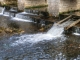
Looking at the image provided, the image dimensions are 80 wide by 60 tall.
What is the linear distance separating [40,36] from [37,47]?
8.19ft

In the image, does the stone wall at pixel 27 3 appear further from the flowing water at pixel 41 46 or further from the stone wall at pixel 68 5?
the flowing water at pixel 41 46

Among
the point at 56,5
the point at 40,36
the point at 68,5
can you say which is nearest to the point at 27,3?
the point at 68,5

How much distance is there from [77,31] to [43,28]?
10.0 ft

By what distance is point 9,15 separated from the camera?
24688 millimetres

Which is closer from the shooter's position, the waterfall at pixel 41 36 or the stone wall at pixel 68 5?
the waterfall at pixel 41 36

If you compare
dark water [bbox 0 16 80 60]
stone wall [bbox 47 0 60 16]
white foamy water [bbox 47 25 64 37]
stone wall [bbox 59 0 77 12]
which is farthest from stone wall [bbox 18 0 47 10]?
dark water [bbox 0 16 80 60]

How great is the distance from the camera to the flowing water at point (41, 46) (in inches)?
467

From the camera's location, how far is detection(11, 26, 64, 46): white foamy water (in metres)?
14.6

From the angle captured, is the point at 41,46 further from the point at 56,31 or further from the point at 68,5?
the point at 68,5

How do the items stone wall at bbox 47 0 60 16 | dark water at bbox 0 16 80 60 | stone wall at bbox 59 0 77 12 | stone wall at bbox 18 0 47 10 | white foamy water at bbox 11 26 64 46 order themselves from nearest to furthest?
1. dark water at bbox 0 16 80 60
2. white foamy water at bbox 11 26 64 46
3. stone wall at bbox 47 0 60 16
4. stone wall at bbox 59 0 77 12
5. stone wall at bbox 18 0 47 10

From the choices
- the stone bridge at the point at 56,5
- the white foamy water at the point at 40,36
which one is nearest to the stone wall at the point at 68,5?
the stone bridge at the point at 56,5

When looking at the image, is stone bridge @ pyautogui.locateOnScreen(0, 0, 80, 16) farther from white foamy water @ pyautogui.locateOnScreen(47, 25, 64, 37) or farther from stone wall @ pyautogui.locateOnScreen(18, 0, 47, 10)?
white foamy water @ pyautogui.locateOnScreen(47, 25, 64, 37)

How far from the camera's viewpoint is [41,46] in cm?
1342

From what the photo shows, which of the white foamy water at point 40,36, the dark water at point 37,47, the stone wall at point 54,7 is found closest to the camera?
the dark water at point 37,47
